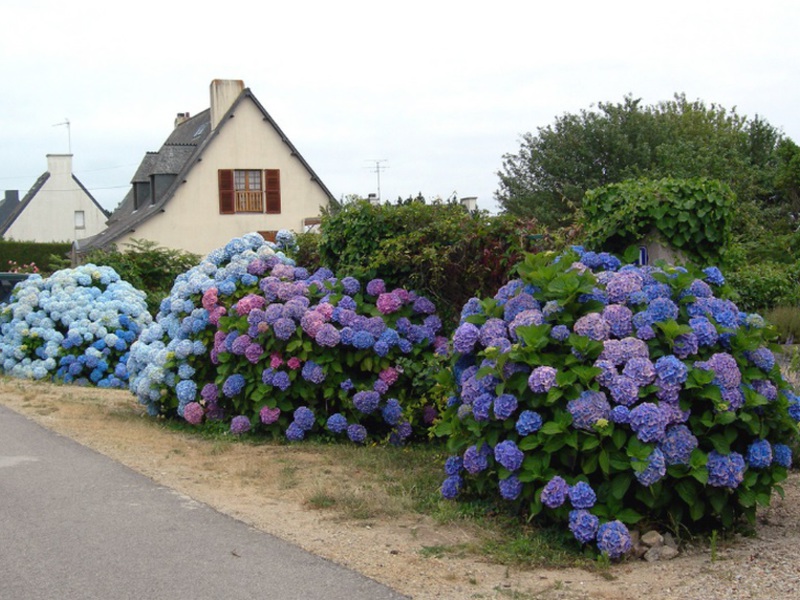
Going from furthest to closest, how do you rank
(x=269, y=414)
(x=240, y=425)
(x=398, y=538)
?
(x=240, y=425)
(x=269, y=414)
(x=398, y=538)

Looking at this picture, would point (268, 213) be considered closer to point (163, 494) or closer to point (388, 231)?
point (388, 231)

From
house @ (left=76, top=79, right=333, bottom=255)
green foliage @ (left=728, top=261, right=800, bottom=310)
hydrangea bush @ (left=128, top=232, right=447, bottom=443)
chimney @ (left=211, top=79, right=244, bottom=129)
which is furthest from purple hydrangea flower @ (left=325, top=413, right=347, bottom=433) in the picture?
chimney @ (left=211, top=79, right=244, bottom=129)

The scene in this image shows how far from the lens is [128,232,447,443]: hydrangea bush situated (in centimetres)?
877

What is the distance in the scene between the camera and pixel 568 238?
29.1 feet

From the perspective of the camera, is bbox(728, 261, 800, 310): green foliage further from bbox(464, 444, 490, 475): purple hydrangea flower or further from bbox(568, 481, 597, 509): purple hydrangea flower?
bbox(568, 481, 597, 509): purple hydrangea flower

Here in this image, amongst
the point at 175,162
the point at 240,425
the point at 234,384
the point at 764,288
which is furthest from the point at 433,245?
the point at 175,162

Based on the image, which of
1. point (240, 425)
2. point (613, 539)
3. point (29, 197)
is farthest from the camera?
point (29, 197)

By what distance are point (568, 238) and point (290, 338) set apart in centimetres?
266

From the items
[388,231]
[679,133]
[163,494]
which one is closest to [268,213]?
[679,133]

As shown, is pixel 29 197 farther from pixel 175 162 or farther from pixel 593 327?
pixel 593 327

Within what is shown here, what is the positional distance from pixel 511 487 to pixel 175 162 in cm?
3310

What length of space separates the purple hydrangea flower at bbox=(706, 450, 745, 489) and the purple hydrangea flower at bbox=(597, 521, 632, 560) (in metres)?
0.59

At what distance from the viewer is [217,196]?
35.7 metres

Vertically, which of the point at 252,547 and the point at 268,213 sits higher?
the point at 268,213
